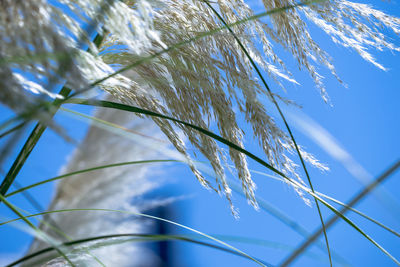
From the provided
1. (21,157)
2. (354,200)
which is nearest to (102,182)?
(21,157)

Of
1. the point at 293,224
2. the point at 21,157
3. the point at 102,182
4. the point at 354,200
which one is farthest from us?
the point at 102,182

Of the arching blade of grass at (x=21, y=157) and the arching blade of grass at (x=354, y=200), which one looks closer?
the arching blade of grass at (x=354, y=200)

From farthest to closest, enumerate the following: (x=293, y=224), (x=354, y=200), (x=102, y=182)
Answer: (x=102, y=182)
(x=293, y=224)
(x=354, y=200)

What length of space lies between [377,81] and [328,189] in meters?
0.87

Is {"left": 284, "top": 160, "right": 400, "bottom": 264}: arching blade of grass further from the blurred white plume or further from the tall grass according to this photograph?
the blurred white plume

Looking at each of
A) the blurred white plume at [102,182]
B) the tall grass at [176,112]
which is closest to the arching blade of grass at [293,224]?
the tall grass at [176,112]

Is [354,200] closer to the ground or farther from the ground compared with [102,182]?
closer to the ground

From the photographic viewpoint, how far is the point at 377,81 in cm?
302

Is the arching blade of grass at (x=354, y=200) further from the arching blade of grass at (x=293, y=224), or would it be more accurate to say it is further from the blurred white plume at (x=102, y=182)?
the blurred white plume at (x=102, y=182)

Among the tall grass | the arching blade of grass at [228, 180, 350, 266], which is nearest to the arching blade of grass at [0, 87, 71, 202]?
the tall grass

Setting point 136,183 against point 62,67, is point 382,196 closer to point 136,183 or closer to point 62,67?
point 62,67

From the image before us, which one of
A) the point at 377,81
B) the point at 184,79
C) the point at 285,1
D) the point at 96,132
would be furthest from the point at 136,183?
the point at 377,81

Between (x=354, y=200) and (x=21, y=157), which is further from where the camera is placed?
(x=21, y=157)

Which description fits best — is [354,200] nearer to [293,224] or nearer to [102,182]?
[293,224]
